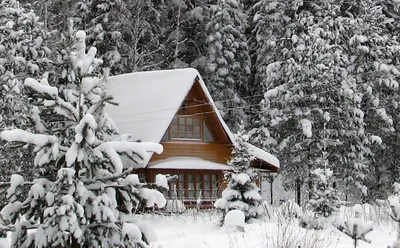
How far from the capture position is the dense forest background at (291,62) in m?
32.8

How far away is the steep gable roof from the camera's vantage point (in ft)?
89.8

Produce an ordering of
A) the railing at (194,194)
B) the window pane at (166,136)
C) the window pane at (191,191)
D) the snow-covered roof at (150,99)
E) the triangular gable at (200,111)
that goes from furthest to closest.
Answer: the window pane at (191,191)
the triangular gable at (200,111)
the railing at (194,194)
the window pane at (166,136)
the snow-covered roof at (150,99)

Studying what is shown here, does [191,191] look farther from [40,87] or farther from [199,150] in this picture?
[40,87]

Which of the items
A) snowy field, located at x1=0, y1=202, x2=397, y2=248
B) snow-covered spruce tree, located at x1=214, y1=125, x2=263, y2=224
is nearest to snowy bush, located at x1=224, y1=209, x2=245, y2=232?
snowy field, located at x1=0, y1=202, x2=397, y2=248

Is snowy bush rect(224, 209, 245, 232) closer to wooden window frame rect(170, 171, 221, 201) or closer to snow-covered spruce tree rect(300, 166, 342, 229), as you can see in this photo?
snow-covered spruce tree rect(300, 166, 342, 229)

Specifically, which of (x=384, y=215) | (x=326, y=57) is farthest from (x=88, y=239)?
(x=326, y=57)

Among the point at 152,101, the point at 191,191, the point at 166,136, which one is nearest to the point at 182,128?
the point at 166,136

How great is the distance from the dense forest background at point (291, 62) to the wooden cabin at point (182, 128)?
3.88 metres

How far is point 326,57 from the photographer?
32781 mm

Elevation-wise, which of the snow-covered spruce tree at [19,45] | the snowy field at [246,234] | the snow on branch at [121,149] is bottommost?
the snowy field at [246,234]

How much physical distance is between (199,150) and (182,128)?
1.33 metres

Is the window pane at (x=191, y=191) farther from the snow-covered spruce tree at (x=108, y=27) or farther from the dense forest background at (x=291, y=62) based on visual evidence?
the snow-covered spruce tree at (x=108, y=27)

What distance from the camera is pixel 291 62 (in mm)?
33094

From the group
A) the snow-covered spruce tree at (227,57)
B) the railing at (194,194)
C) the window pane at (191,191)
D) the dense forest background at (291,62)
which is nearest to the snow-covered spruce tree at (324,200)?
the railing at (194,194)
